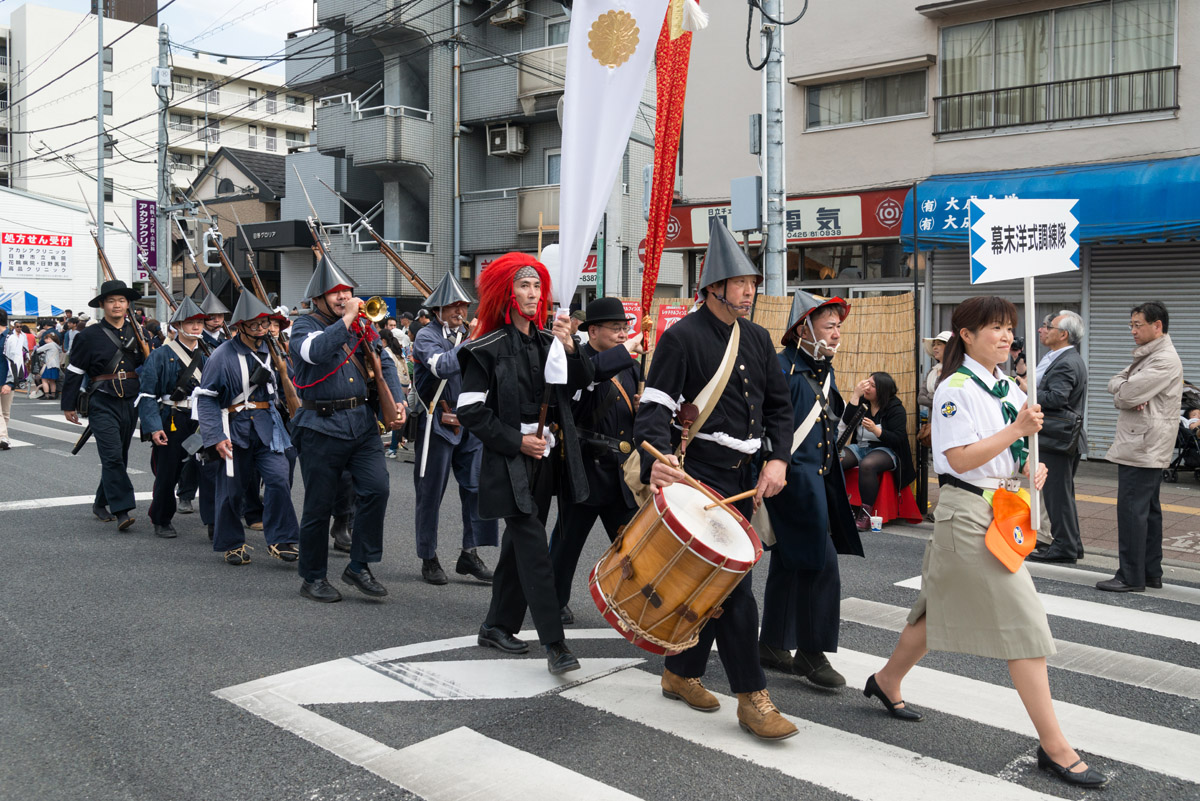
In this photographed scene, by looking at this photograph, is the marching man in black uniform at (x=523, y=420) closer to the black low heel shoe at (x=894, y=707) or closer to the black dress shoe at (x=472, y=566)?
the black low heel shoe at (x=894, y=707)

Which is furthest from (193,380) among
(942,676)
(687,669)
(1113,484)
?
(1113,484)

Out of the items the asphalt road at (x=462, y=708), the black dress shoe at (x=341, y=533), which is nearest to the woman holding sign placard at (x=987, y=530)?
the asphalt road at (x=462, y=708)

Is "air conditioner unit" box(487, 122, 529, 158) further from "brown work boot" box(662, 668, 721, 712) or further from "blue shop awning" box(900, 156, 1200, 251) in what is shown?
"brown work boot" box(662, 668, 721, 712)

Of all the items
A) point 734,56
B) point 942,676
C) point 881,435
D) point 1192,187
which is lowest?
A: point 942,676

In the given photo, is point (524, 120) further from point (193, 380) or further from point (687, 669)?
point (687, 669)

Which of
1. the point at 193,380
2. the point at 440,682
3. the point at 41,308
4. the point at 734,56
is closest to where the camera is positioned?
the point at 440,682

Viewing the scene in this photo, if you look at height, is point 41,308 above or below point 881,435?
above

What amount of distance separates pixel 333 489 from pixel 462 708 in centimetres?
228

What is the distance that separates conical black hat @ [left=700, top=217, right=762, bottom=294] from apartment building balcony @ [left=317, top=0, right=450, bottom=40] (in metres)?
23.9

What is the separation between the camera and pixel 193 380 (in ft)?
29.8

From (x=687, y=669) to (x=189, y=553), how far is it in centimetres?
502

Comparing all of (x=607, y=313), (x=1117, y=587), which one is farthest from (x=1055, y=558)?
(x=607, y=313)

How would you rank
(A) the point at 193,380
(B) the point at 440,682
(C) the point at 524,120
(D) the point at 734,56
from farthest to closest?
(C) the point at 524,120 → (D) the point at 734,56 → (A) the point at 193,380 → (B) the point at 440,682

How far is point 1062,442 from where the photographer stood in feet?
26.9
